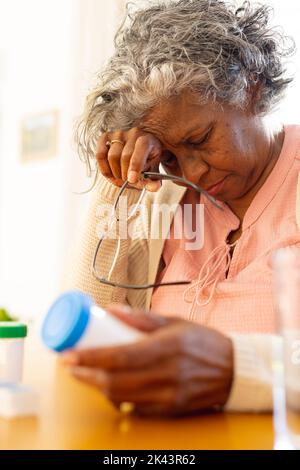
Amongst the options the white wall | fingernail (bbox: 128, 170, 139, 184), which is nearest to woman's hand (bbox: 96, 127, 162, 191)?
fingernail (bbox: 128, 170, 139, 184)

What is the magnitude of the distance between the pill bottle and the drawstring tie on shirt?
62 centimetres

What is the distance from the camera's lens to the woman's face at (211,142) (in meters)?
1.25

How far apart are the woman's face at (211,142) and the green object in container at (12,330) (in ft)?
1.90

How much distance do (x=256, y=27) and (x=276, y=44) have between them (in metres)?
0.06

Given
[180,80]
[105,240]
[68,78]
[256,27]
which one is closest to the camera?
[180,80]

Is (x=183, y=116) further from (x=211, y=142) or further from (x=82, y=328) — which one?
(x=82, y=328)

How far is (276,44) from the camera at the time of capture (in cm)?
136

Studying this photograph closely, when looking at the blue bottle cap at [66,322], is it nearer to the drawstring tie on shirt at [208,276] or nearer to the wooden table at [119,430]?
the wooden table at [119,430]

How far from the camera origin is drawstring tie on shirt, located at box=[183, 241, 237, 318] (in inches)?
48.6

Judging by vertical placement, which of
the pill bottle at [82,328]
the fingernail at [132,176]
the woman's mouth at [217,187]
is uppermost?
the fingernail at [132,176]

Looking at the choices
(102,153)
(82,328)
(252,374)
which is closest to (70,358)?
(82,328)

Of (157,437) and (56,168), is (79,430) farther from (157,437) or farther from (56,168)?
(56,168)

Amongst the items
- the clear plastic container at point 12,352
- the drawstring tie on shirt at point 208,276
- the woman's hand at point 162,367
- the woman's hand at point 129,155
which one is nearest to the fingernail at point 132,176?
the woman's hand at point 129,155

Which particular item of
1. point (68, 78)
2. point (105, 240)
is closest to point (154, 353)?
point (105, 240)
